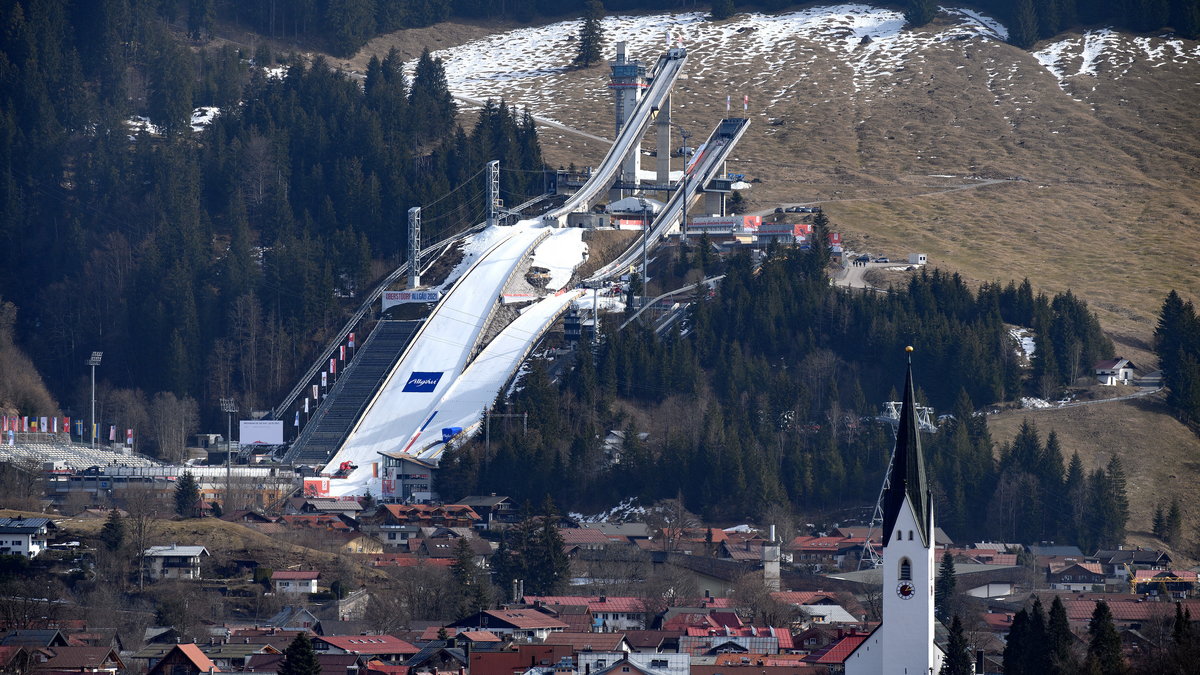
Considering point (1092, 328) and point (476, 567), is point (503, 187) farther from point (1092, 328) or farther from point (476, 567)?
point (476, 567)

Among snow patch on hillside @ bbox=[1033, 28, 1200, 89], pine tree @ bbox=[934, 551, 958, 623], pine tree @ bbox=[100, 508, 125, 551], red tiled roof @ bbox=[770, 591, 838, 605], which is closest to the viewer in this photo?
pine tree @ bbox=[934, 551, 958, 623]

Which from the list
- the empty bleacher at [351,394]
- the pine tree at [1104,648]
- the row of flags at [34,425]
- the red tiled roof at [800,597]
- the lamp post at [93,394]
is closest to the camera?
the pine tree at [1104,648]

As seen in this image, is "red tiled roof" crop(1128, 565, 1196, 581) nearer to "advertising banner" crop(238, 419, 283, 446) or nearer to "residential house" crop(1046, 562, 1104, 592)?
"residential house" crop(1046, 562, 1104, 592)

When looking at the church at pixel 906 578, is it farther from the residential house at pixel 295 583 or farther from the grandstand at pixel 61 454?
the grandstand at pixel 61 454

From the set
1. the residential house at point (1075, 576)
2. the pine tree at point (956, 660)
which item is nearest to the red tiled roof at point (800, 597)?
the residential house at point (1075, 576)

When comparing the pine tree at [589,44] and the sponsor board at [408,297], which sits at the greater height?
the pine tree at [589,44]

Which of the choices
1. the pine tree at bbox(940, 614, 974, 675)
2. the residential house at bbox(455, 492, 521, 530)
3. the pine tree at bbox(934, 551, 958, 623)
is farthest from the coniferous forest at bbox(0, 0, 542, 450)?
the pine tree at bbox(940, 614, 974, 675)

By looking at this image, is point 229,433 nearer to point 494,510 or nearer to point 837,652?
point 494,510
